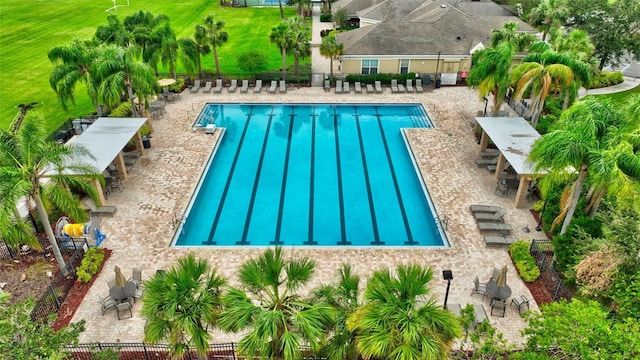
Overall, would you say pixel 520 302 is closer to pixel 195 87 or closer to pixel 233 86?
pixel 233 86

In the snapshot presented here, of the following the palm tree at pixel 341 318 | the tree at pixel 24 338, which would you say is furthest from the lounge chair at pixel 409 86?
the tree at pixel 24 338

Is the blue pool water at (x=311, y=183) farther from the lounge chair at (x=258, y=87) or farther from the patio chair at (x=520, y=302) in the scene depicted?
the patio chair at (x=520, y=302)

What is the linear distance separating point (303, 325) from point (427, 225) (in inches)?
486

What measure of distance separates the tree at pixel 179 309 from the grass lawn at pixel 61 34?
21408 millimetres

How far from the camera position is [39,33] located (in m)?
44.5

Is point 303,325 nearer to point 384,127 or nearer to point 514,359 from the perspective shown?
point 514,359

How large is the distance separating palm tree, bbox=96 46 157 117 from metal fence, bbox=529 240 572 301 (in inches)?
766

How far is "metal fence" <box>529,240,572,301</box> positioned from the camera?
14325 millimetres

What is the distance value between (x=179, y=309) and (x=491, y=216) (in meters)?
13.7

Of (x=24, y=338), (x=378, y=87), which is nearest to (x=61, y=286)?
(x=24, y=338)

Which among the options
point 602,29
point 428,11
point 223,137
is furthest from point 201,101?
point 602,29

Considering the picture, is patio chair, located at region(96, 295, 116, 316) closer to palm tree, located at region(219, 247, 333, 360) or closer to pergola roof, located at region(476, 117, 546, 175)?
palm tree, located at region(219, 247, 333, 360)

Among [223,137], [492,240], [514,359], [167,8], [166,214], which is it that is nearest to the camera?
[514,359]

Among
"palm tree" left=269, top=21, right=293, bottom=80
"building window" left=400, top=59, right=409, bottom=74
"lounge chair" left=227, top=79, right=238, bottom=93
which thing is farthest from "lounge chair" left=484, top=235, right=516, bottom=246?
"lounge chair" left=227, top=79, right=238, bottom=93
